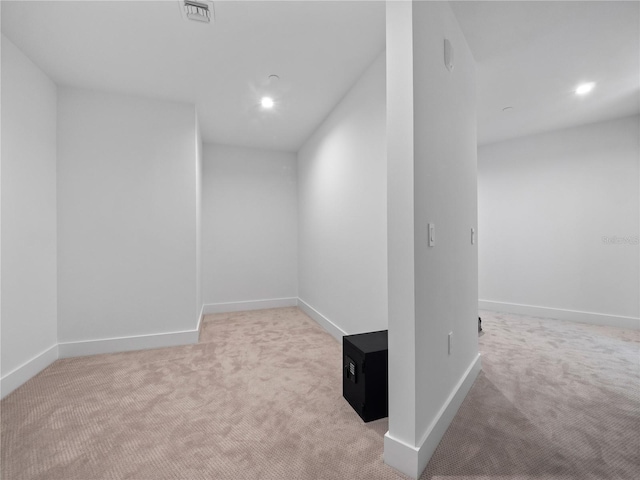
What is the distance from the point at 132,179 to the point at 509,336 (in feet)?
15.1

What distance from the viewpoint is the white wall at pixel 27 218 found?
2.20m

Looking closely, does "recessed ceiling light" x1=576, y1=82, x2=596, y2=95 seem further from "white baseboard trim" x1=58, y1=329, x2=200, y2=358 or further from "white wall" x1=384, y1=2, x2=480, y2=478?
"white baseboard trim" x1=58, y1=329, x2=200, y2=358

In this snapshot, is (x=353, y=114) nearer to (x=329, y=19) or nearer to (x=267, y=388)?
(x=329, y=19)

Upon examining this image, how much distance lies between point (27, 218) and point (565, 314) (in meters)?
6.26

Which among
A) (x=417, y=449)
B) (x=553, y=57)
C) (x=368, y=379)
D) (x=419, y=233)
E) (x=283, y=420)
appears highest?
(x=553, y=57)

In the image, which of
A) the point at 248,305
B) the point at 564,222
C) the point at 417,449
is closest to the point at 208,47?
the point at 417,449

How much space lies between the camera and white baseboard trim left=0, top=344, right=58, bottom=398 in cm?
212

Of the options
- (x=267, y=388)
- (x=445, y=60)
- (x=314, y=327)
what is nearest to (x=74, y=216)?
(x=267, y=388)

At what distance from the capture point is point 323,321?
3.72 metres

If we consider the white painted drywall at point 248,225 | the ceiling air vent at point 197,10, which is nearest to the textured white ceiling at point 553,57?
the ceiling air vent at point 197,10

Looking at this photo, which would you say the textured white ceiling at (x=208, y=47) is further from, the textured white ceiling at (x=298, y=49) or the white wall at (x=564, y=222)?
the white wall at (x=564, y=222)

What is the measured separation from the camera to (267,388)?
7.24 feet

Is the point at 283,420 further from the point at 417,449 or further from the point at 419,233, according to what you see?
the point at 419,233

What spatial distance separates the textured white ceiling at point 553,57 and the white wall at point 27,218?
3.36 meters
